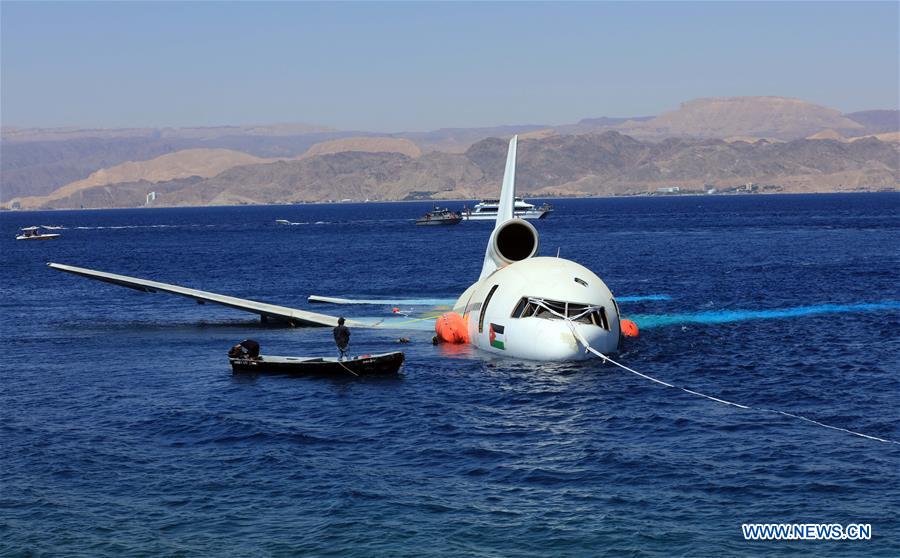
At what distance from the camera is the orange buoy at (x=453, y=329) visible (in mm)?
61322

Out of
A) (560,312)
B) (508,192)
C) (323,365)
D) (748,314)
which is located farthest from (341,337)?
(748,314)

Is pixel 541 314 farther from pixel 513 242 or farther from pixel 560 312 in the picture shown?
pixel 513 242

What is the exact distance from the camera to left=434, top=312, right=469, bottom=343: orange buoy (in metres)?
61.3

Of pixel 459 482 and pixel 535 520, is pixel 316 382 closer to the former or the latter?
pixel 459 482

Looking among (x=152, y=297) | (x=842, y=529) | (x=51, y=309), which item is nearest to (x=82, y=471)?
(x=842, y=529)

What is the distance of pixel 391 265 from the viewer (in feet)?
446

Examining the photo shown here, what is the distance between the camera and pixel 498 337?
183ft

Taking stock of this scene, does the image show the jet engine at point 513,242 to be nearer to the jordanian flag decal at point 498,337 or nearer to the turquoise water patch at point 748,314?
the jordanian flag decal at point 498,337

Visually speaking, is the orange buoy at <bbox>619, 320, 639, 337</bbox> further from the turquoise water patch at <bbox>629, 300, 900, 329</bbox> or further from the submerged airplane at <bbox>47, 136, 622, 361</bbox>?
the submerged airplane at <bbox>47, 136, 622, 361</bbox>

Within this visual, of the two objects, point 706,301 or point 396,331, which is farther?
point 706,301

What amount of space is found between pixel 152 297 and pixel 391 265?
43429mm

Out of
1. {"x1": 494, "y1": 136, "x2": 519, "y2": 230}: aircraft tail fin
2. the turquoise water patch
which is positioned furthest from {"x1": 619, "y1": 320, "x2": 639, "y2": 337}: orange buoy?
{"x1": 494, "y1": 136, "x2": 519, "y2": 230}: aircraft tail fin

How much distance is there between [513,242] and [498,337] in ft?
33.5

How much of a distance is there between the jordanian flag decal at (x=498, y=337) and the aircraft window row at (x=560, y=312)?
1552 millimetres
